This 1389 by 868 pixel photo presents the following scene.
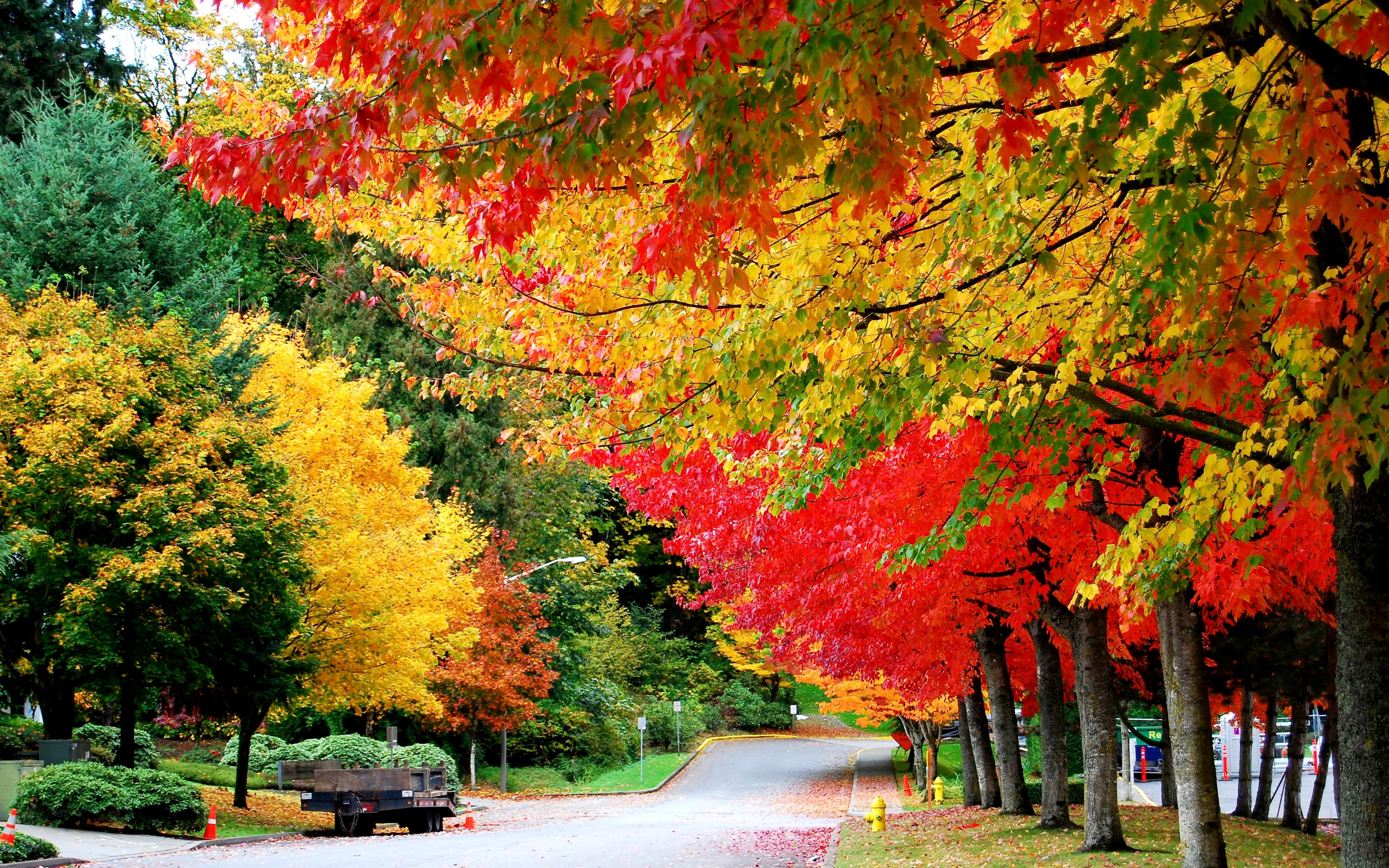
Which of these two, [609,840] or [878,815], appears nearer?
[878,815]

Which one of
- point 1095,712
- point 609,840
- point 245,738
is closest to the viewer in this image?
point 1095,712

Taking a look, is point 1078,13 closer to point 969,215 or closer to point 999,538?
point 969,215

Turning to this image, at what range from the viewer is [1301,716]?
Result: 2014 centimetres

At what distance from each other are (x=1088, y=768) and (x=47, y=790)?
16.8 meters

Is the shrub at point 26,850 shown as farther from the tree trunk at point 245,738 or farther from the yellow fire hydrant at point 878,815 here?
the yellow fire hydrant at point 878,815

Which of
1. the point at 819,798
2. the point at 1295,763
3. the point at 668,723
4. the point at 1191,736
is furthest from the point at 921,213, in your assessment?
the point at 668,723

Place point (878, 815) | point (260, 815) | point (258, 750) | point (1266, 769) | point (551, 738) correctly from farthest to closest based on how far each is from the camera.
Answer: point (551, 738) < point (258, 750) < point (260, 815) < point (1266, 769) < point (878, 815)

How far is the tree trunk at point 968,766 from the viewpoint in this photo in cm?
2570

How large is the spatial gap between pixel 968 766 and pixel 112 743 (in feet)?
67.5

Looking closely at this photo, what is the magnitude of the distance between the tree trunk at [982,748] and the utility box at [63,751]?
695 inches

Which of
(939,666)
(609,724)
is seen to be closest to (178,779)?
(939,666)

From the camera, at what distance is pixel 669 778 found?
44.6m

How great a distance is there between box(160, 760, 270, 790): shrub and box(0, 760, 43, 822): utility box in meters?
8.06

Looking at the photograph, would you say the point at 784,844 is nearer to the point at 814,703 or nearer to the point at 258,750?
the point at 258,750
